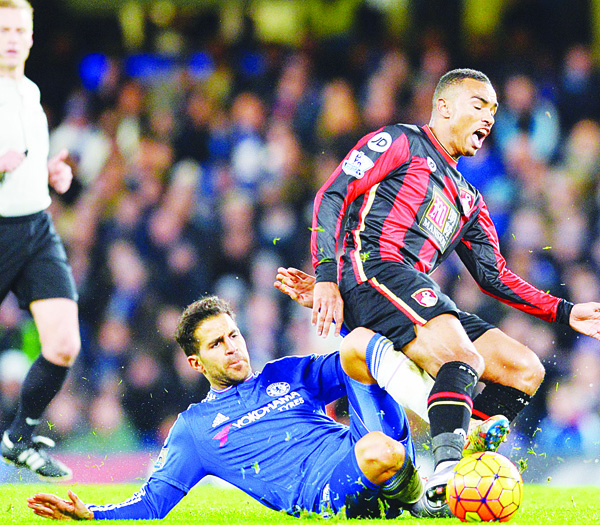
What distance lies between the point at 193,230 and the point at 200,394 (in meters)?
1.31

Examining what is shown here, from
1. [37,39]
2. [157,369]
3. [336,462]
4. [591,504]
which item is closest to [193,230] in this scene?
[157,369]

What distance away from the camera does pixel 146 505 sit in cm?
308

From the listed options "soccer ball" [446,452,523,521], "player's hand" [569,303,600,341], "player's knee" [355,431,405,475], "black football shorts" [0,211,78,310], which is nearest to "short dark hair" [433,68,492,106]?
"player's hand" [569,303,600,341]

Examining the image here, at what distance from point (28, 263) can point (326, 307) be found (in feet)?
6.24

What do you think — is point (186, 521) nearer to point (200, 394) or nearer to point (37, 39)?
point (200, 394)

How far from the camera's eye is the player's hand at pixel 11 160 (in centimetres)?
399

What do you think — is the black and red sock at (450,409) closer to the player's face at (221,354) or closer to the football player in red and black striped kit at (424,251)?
the football player in red and black striped kit at (424,251)

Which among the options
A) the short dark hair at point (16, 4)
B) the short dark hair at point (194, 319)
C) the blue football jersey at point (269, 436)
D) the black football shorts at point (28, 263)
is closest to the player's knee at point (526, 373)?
the blue football jersey at point (269, 436)

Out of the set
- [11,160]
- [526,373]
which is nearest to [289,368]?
[526,373]

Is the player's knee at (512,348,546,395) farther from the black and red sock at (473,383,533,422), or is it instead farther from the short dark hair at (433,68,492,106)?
the short dark hair at (433,68,492,106)

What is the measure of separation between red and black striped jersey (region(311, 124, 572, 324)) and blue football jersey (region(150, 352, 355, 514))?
0.56 metres

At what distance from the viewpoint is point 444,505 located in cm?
262

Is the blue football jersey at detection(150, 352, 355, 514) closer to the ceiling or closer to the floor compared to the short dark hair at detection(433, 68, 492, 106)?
closer to the floor

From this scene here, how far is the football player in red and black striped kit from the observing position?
2797mm
